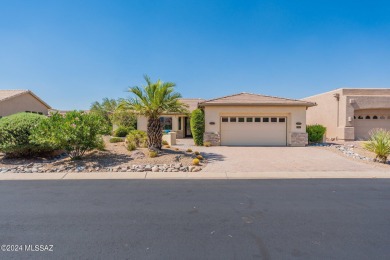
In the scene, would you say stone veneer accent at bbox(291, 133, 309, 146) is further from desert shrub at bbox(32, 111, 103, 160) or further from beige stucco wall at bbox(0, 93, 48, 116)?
beige stucco wall at bbox(0, 93, 48, 116)

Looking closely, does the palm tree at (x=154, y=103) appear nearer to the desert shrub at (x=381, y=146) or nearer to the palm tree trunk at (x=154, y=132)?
the palm tree trunk at (x=154, y=132)

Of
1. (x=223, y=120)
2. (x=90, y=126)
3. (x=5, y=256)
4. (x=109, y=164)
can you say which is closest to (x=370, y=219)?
(x=5, y=256)

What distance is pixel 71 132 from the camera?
9.84 m

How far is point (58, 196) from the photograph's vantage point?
6020 mm

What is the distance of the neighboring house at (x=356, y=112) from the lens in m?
19.5

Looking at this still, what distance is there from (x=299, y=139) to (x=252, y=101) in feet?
15.2

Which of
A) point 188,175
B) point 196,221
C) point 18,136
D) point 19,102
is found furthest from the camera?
point 19,102

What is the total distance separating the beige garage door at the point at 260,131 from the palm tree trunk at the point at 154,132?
21.8 ft

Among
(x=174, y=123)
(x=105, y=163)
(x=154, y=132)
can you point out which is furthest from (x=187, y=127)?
(x=105, y=163)

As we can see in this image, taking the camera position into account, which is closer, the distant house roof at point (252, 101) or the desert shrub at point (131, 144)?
the desert shrub at point (131, 144)

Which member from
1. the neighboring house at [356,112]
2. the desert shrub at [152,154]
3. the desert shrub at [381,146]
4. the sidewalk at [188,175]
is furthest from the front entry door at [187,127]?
the desert shrub at [381,146]

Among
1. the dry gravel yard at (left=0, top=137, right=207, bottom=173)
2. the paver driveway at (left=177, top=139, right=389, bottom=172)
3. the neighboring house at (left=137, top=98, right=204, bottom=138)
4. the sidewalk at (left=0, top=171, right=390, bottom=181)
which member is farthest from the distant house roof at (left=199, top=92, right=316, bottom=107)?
the sidewalk at (left=0, top=171, right=390, bottom=181)

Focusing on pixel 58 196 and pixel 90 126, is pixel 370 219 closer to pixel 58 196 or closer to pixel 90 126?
pixel 58 196

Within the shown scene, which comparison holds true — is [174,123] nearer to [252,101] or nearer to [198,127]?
[198,127]
